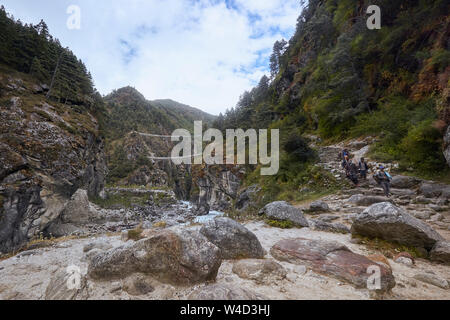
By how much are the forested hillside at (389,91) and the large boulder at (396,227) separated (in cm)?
529

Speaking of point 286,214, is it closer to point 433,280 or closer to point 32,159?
point 433,280

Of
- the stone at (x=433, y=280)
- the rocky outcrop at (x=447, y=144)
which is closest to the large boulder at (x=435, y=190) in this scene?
the rocky outcrop at (x=447, y=144)

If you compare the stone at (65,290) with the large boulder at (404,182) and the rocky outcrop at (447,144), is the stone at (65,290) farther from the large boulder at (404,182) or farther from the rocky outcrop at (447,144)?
the large boulder at (404,182)

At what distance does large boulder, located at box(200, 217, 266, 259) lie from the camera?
3.64m

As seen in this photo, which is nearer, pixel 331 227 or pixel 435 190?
pixel 331 227

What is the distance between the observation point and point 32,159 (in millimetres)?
14547

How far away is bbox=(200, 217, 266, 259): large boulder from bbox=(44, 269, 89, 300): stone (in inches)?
86.1

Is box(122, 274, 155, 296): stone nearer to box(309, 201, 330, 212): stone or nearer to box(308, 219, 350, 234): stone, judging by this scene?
box(308, 219, 350, 234): stone

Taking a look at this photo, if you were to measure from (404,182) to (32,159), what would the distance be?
2454 centimetres

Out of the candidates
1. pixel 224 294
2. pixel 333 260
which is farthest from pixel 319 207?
pixel 224 294

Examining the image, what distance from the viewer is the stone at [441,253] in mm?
3106

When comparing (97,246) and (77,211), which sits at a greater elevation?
(97,246)

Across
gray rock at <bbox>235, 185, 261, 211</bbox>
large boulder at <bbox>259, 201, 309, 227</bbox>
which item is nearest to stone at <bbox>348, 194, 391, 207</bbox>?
large boulder at <bbox>259, 201, 309, 227</bbox>

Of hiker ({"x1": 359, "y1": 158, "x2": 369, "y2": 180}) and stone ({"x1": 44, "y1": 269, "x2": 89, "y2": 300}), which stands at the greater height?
hiker ({"x1": 359, "y1": 158, "x2": 369, "y2": 180})
